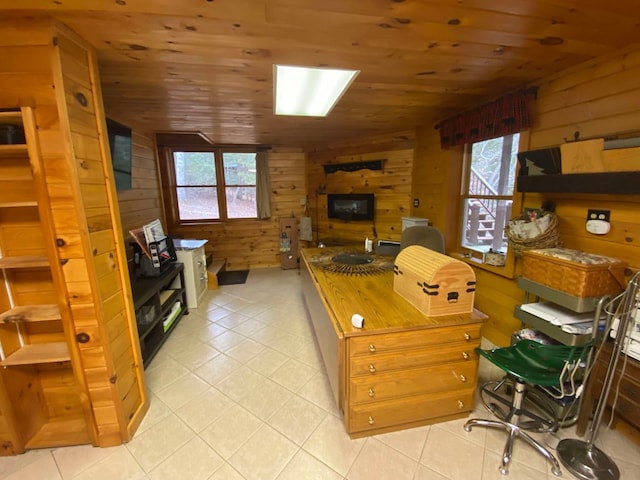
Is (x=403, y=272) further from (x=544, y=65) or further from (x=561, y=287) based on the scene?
(x=544, y=65)

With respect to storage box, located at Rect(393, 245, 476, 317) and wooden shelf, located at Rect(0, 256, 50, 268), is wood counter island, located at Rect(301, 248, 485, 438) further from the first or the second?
wooden shelf, located at Rect(0, 256, 50, 268)

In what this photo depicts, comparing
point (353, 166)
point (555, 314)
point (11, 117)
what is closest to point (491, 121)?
point (555, 314)

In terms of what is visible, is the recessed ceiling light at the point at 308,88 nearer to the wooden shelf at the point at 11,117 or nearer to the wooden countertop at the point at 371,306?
the wooden shelf at the point at 11,117

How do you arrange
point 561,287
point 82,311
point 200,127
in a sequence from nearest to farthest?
point 82,311, point 561,287, point 200,127

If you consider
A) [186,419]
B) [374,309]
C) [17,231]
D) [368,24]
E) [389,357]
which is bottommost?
[186,419]

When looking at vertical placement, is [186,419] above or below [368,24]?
below

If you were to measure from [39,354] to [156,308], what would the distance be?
1083 millimetres

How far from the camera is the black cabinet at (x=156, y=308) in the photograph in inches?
92.1

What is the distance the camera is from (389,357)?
61.1 inches

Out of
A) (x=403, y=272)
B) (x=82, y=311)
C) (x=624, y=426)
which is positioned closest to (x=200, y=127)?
(x=82, y=311)

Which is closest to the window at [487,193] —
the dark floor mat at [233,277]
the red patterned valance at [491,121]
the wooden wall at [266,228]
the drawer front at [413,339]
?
the red patterned valance at [491,121]

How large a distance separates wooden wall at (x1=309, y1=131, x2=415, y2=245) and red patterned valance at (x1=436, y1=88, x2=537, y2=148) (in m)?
0.84

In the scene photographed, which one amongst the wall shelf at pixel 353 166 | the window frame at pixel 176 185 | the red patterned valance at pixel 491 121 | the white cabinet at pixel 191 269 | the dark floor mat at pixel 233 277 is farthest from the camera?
the window frame at pixel 176 185

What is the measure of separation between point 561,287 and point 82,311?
2642 mm
